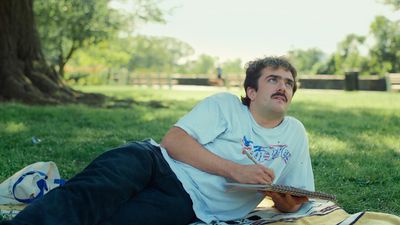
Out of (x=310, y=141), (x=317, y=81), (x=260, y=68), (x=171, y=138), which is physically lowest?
(x=317, y=81)

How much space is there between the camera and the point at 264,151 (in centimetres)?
368

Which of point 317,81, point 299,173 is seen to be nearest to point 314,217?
point 299,173

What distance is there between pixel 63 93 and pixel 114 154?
9.74 m

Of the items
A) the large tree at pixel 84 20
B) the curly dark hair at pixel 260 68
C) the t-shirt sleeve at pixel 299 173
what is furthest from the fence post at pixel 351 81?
the t-shirt sleeve at pixel 299 173

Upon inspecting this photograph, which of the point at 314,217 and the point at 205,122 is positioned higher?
the point at 205,122

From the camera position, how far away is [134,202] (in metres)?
3.36

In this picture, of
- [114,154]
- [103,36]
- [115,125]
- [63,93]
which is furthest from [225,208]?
[103,36]

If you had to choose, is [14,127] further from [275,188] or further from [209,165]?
[275,188]

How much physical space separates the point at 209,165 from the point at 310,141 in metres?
4.62

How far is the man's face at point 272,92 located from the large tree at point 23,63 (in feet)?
27.8

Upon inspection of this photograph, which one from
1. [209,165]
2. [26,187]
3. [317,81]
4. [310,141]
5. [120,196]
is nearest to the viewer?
[120,196]

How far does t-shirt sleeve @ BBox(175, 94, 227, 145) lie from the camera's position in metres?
3.64

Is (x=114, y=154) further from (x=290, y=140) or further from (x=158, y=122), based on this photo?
(x=158, y=122)

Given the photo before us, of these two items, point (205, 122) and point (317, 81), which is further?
point (317, 81)
